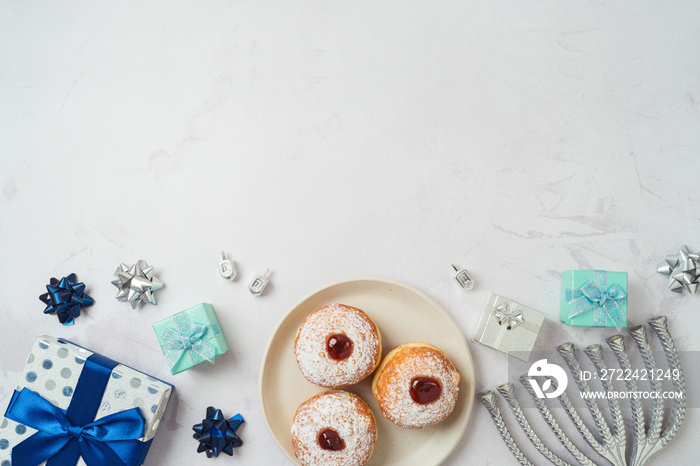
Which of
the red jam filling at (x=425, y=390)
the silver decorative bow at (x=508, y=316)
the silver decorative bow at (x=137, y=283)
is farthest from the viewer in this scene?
the silver decorative bow at (x=137, y=283)

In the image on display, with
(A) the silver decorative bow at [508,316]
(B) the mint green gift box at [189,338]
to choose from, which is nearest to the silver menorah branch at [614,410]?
(A) the silver decorative bow at [508,316]

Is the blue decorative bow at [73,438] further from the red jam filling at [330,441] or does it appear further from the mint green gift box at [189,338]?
the red jam filling at [330,441]

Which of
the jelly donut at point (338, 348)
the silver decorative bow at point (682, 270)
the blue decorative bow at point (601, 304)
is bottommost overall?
the silver decorative bow at point (682, 270)

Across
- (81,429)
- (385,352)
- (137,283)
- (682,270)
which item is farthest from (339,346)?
(682,270)

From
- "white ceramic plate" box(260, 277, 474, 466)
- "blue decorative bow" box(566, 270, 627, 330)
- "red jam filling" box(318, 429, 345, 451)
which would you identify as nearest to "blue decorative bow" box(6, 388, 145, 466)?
"white ceramic plate" box(260, 277, 474, 466)

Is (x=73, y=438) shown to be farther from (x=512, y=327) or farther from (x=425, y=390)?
(x=512, y=327)

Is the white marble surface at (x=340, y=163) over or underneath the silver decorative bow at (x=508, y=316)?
over

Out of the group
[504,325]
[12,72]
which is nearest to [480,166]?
→ [504,325]
